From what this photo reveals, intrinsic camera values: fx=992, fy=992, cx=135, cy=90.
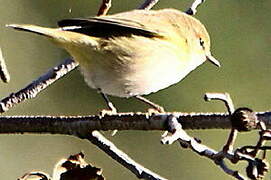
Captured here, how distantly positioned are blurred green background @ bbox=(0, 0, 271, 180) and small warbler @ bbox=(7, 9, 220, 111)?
574 cm

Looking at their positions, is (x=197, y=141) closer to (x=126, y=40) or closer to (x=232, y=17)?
(x=126, y=40)

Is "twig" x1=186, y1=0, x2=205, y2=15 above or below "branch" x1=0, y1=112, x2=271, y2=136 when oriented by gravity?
above

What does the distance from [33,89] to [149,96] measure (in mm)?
7138

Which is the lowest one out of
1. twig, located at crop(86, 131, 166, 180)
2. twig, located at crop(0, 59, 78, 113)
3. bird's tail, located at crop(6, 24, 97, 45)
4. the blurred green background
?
twig, located at crop(86, 131, 166, 180)

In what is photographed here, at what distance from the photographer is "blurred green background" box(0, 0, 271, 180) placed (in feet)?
35.4

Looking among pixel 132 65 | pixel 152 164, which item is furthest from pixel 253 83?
pixel 132 65

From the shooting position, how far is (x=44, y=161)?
10.7 m

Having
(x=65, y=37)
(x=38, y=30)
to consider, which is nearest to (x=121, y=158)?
(x=38, y=30)

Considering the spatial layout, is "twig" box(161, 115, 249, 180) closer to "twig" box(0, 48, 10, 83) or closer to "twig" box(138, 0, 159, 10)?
"twig" box(0, 48, 10, 83)

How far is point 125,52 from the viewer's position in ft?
14.4

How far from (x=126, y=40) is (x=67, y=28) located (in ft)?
1.12

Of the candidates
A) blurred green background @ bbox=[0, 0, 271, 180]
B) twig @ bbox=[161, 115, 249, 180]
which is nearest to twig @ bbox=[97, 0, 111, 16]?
twig @ bbox=[161, 115, 249, 180]

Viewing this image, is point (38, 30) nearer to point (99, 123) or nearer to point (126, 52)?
point (126, 52)

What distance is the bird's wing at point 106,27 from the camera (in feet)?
13.3
